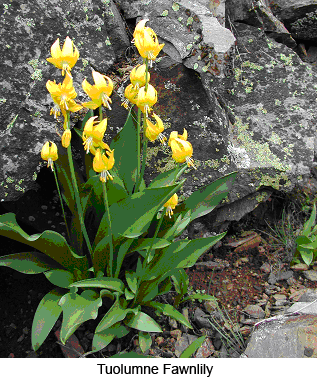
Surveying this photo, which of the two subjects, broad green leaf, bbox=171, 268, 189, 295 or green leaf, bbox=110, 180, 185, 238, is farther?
broad green leaf, bbox=171, 268, 189, 295

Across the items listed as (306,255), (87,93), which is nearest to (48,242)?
(87,93)

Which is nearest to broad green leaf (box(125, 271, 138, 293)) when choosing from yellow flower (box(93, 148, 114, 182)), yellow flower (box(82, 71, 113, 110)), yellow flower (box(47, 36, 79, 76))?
yellow flower (box(93, 148, 114, 182))

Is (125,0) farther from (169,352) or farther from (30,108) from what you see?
(169,352)

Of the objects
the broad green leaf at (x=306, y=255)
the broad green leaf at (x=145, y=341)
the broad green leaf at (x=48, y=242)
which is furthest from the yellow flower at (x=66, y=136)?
the broad green leaf at (x=306, y=255)

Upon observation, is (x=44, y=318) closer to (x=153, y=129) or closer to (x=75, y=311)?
(x=75, y=311)

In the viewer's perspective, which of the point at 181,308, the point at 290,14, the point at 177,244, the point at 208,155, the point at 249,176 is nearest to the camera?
the point at 177,244

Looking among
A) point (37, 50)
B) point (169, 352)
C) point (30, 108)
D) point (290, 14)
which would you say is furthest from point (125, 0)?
point (169, 352)

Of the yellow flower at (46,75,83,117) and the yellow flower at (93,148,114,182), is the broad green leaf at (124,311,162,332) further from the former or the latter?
the yellow flower at (46,75,83,117)
